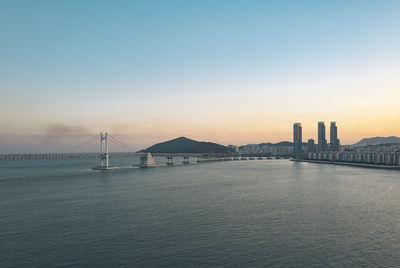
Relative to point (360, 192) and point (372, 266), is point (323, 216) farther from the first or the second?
point (360, 192)

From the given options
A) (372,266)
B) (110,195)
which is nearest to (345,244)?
(372,266)

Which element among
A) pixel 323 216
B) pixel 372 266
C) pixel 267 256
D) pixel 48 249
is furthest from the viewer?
pixel 323 216

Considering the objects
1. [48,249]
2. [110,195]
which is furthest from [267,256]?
[110,195]

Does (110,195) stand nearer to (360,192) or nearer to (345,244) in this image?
(345,244)

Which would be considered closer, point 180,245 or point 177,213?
point 180,245

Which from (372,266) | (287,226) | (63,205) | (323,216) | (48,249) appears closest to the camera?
(372,266)

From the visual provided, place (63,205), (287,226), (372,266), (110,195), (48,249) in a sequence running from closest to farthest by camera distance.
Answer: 1. (372,266)
2. (48,249)
3. (287,226)
4. (63,205)
5. (110,195)

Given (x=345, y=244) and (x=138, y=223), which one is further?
(x=138, y=223)

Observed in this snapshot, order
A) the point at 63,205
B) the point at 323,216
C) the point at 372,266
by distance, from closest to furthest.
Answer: the point at 372,266 → the point at 323,216 → the point at 63,205

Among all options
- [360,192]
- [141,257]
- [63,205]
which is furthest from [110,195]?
[360,192]
